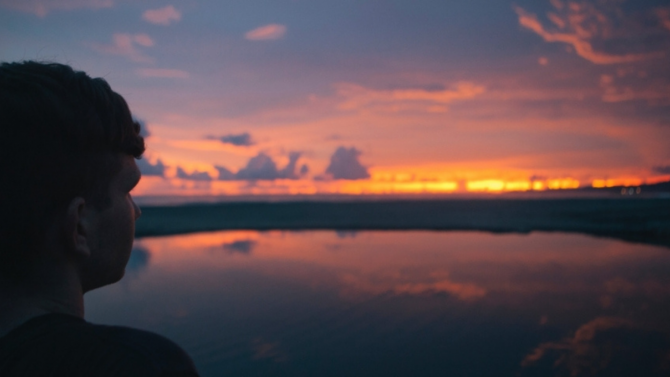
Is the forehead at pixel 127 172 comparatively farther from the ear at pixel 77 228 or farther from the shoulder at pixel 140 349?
the shoulder at pixel 140 349

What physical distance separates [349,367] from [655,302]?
7.64m

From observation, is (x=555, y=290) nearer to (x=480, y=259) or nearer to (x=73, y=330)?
(x=480, y=259)

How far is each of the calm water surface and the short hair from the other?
553 cm

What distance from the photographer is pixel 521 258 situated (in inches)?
587

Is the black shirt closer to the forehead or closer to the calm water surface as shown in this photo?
the forehead

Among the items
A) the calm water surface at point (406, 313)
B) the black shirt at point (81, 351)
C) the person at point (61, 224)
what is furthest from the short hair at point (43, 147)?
the calm water surface at point (406, 313)

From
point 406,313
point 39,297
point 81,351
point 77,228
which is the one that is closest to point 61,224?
point 77,228

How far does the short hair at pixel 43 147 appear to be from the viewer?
76cm

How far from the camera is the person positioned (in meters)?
0.68

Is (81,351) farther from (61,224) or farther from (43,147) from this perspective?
(43,147)

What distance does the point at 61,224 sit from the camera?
0.81 meters

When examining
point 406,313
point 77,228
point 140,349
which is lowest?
point 406,313

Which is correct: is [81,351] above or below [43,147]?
below

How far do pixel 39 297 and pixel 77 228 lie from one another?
150 mm
